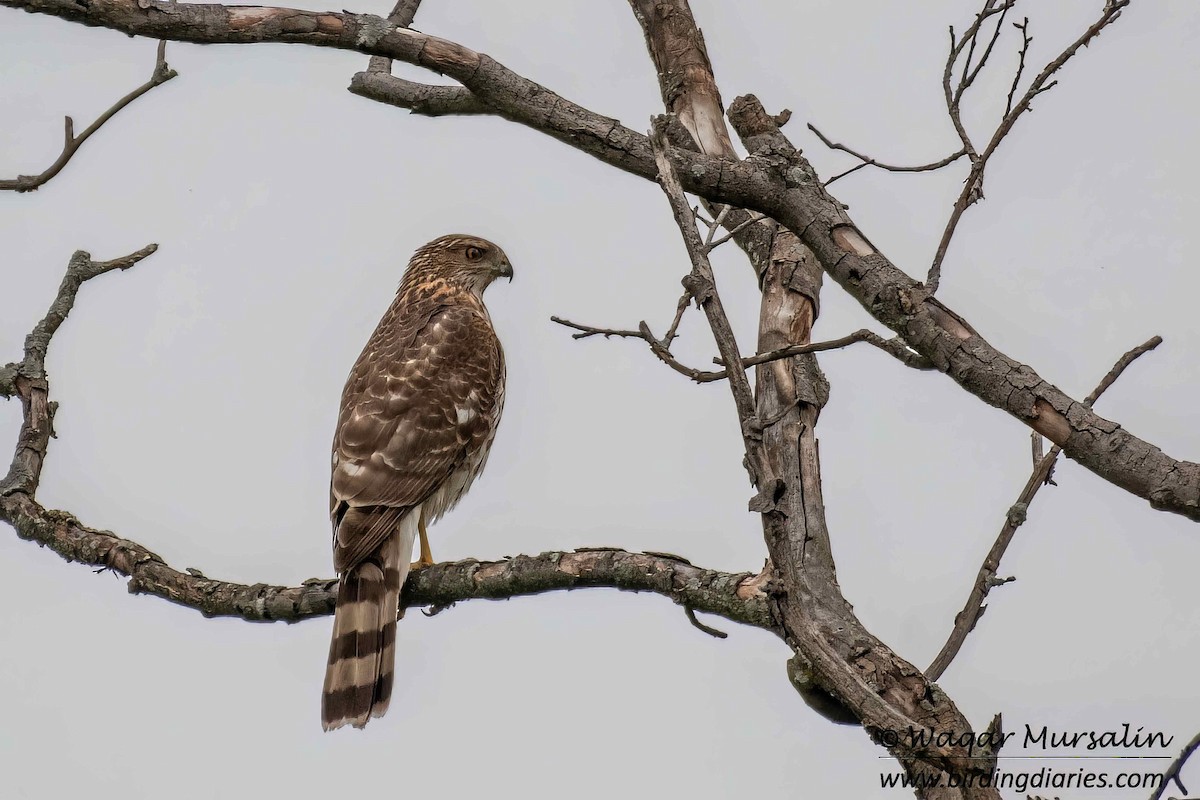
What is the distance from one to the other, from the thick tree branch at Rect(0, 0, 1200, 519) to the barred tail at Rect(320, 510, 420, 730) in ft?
6.27

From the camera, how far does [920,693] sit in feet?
10.3

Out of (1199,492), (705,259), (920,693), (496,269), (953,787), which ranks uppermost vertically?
(496,269)

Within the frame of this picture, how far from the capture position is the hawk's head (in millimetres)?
6336

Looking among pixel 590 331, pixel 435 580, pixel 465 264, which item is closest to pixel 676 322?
pixel 590 331

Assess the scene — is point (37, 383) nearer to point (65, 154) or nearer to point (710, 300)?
point (65, 154)

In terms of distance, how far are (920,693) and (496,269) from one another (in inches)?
151

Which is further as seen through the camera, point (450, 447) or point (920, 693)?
point (450, 447)

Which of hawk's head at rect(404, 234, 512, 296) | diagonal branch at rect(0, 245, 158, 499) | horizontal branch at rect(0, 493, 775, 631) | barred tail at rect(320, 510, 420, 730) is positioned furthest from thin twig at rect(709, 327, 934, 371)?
hawk's head at rect(404, 234, 512, 296)

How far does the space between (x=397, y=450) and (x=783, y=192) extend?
2.08 metres

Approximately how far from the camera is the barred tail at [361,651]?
4.51 meters

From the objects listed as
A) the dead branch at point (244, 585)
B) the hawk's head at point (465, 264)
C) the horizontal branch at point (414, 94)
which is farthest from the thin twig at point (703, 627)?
the hawk's head at point (465, 264)

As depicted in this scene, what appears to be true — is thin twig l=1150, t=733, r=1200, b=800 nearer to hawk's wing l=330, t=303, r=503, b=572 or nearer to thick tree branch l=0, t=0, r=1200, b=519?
thick tree branch l=0, t=0, r=1200, b=519

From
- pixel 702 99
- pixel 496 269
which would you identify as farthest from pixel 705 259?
pixel 496 269

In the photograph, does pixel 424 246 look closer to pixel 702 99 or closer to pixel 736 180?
pixel 702 99
